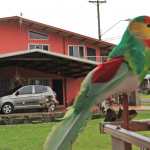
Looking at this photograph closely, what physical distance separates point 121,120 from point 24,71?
15.0m

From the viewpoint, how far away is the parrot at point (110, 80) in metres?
1.57

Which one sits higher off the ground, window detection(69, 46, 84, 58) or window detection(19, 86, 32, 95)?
window detection(69, 46, 84, 58)

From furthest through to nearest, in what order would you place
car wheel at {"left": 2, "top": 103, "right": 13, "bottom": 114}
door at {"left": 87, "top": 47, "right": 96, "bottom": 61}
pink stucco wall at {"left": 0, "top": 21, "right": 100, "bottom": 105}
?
door at {"left": 87, "top": 47, "right": 96, "bottom": 61} → pink stucco wall at {"left": 0, "top": 21, "right": 100, "bottom": 105} → car wheel at {"left": 2, "top": 103, "right": 13, "bottom": 114}

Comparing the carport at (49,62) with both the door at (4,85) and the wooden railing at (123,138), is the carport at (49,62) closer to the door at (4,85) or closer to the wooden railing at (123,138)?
the door at (4,85)

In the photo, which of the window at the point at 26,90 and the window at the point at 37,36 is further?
the window at the point at 37,36

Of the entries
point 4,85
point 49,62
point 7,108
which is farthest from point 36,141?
point 4,85

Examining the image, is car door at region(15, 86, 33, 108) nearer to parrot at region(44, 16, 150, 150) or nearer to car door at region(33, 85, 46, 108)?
car door at region(33, 85, 46, 108)

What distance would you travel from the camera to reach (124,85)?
1.83 meters

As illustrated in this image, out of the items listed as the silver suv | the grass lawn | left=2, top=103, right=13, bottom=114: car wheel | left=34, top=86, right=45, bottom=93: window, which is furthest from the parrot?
left=34, top=86, right=45, bottom=93: window

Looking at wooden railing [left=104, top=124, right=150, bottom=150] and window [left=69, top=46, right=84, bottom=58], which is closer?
wooden railing [left=104, top=124, right=150, bottom=150]

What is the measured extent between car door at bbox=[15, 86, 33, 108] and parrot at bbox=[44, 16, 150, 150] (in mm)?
11644

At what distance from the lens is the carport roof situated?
12141mm

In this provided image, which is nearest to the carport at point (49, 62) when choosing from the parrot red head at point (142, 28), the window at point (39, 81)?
the window at point (39, 81)

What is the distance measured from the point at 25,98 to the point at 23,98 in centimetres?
12
